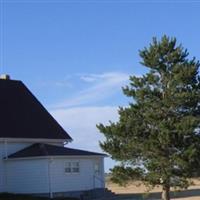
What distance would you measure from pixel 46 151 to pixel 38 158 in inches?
40.2

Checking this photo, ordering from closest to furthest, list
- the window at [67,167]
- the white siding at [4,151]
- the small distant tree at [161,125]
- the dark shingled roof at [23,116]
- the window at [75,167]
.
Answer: the small distant tree at [161,125] < the white siding at [4,151] < the window at [67,167] < the window at [75,167] < the dark shingled roof at [23,116]

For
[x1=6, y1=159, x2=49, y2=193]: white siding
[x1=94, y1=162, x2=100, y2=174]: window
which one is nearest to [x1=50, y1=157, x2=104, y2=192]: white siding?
[x1=94, y1=162, x2=100, y2=174]: window

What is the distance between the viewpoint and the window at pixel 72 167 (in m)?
46.5

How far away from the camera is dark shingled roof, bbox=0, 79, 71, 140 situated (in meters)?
48.6

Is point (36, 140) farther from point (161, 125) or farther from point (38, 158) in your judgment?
point (161, 125)

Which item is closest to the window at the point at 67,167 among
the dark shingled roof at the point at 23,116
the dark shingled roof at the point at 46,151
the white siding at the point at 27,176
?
the dark shingled roof at the point at 46,151

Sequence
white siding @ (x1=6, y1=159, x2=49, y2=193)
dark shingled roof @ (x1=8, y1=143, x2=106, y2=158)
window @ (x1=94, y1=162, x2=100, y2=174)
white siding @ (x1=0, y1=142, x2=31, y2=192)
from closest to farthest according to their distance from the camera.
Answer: white siding @ (x1=6, y1=159, x2=49, y2=193), dark shingled roof @ (x1=8, y1=143, x2=106, y2=158), white siding @ (x1=0, y1=142, x2=31, y2=192), window @ (x1=94, y1=162, x2=100, y2=174)

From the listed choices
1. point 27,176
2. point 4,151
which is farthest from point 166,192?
point 4,151

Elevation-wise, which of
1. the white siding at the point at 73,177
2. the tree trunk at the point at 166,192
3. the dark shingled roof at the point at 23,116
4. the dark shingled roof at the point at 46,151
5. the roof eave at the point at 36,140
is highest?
the dark shingled roof at the point at 23,116

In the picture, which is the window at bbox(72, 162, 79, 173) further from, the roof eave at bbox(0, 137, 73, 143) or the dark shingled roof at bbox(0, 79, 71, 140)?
the dark shingled roof at bbox(0, 79, 71, 140)

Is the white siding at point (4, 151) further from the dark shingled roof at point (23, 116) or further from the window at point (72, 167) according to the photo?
the window at point (72, 167)

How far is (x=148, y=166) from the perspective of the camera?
32.3 metres

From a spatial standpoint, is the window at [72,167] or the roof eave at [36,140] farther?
the roof eave at [36,140]

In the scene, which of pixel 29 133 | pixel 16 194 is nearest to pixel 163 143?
pixel 16 194
